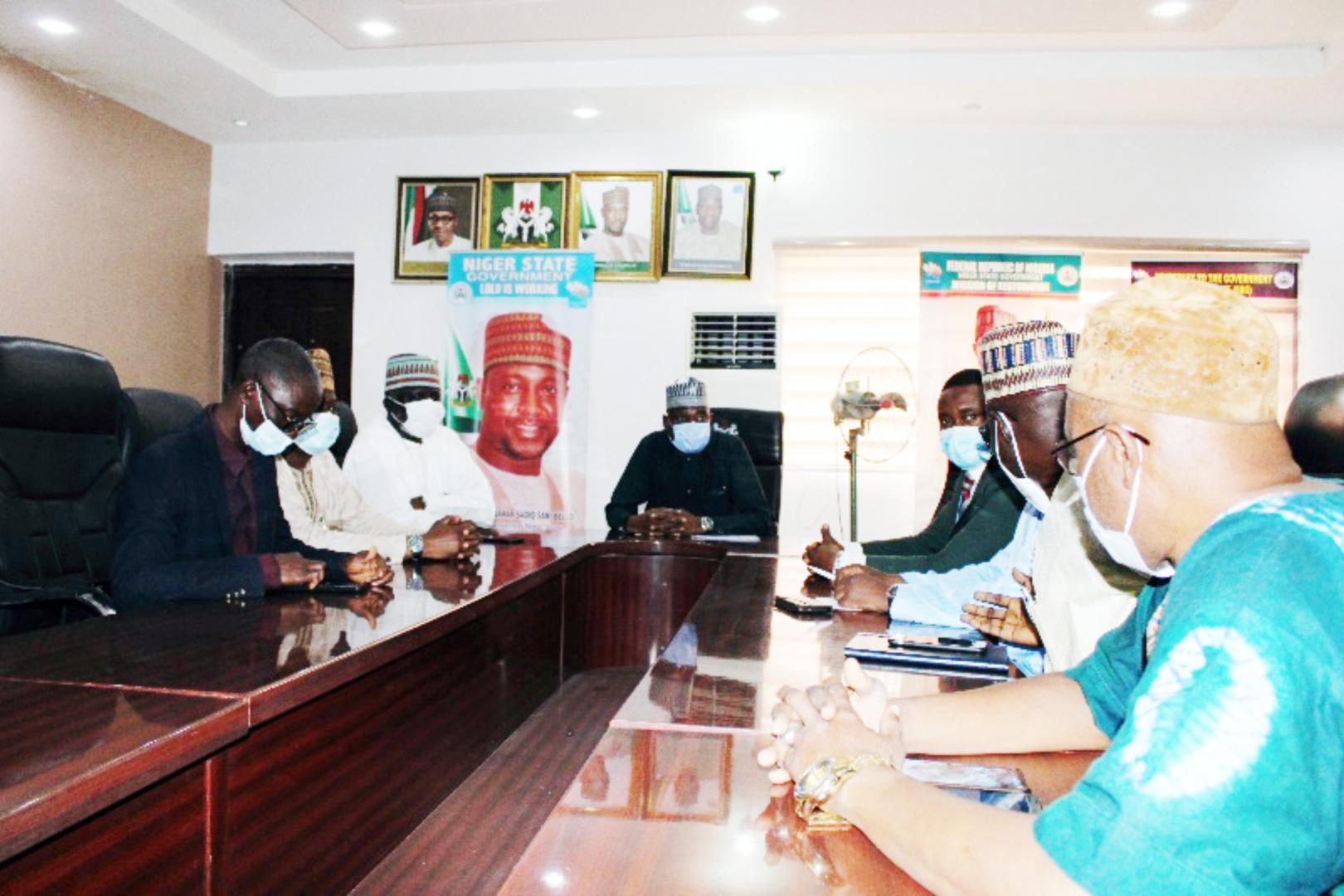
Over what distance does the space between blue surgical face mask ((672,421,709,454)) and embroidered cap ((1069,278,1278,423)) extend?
3.32m

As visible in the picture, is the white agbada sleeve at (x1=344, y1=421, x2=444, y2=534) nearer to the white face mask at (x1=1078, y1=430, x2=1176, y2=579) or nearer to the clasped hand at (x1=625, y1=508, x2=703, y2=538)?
the clasped hand at (x1=625, y1=508, x2=703, y2=538)

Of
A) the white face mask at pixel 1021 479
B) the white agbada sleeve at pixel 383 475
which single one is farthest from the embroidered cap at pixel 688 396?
the white face mask at pixel 1021 479

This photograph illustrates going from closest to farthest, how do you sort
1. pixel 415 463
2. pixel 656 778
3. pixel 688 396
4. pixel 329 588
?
pixel 656 778 → pixel 329 588 → pixel 688 396 → pixel 415 463

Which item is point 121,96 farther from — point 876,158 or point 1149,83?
point 1149,83

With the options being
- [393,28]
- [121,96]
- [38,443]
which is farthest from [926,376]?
[121,96]

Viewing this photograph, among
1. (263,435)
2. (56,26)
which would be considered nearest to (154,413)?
(263,435)

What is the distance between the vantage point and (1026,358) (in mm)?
1675

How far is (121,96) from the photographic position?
5008 mm

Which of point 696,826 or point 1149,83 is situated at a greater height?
point 1149,83

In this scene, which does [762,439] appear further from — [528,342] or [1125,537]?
[1125,537]

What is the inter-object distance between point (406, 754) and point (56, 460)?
4.77 ft

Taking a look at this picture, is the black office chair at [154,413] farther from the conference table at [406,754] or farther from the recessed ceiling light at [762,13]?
the recessed ceiling light at [762,13]

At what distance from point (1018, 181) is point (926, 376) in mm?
1185

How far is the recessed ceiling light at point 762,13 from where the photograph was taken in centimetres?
408
